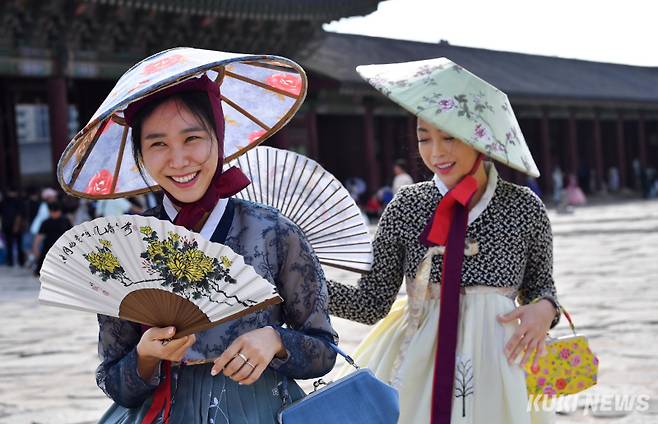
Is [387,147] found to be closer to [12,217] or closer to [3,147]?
[3,147]

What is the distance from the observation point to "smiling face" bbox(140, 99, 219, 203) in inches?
72.2

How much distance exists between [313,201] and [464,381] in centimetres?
64

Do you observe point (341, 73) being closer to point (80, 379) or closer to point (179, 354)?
point (80, 379)

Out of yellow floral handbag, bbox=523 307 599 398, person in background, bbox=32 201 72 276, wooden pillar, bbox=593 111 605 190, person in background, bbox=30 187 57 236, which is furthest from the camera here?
wooden pillar, bbox=593 111 605 190

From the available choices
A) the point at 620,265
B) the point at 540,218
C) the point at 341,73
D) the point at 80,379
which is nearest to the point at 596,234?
the point at 620,265

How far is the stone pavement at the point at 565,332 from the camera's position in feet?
14.7

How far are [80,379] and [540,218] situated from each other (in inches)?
139

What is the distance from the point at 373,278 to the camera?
2.72 meters

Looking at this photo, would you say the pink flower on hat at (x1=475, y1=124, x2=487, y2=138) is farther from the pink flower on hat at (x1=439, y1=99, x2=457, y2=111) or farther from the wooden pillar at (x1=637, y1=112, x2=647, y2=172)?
the wooden pillar at (x1=637, y1=112, x2=647, y2=172)

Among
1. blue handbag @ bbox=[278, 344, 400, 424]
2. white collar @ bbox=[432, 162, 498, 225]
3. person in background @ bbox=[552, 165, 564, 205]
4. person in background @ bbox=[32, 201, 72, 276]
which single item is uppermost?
white collar @ bbox=[432, 162, 498, 225]

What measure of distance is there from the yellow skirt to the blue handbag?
2.60ft

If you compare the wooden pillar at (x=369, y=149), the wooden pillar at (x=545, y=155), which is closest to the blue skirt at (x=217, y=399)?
the wooden pillar at (x=369, y=149)

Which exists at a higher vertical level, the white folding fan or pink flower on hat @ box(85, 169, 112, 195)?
pink flower on hat @ box(85, 169, 112, 195)

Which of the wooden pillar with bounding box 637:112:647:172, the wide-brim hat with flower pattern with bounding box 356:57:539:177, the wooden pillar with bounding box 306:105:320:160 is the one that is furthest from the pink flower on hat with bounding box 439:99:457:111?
the wooden pillar with bounding box 637:112:647:172
